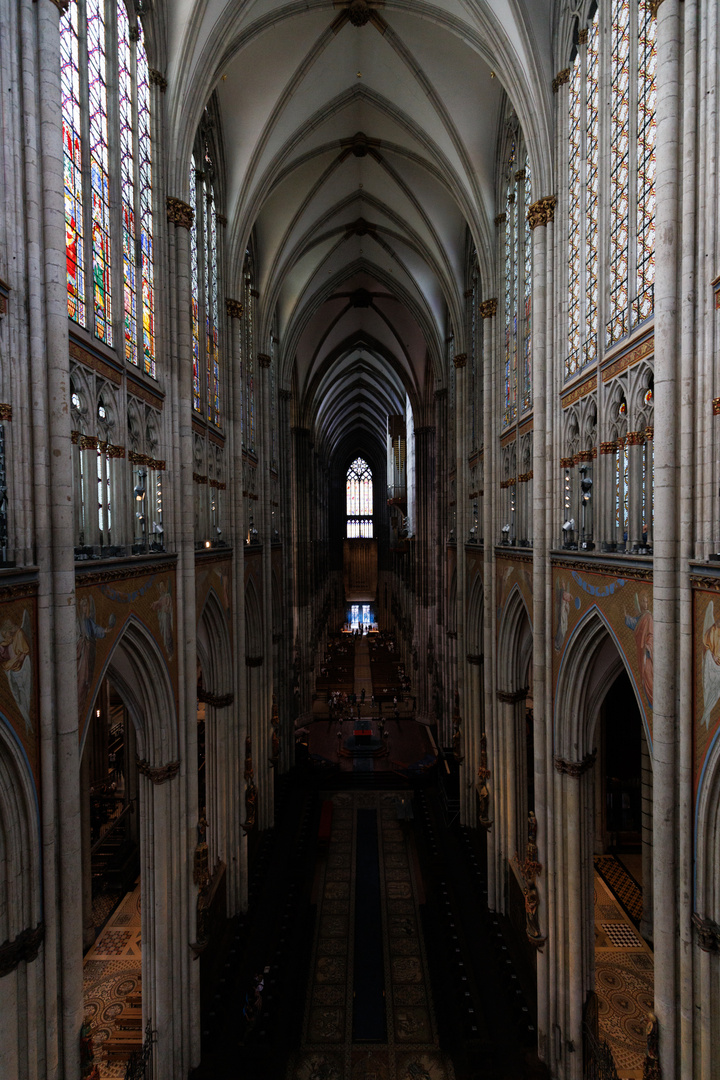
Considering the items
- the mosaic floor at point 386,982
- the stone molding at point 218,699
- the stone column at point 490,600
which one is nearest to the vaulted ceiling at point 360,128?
the stone column at point 490,600

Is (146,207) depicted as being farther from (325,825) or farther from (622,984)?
(325,825)

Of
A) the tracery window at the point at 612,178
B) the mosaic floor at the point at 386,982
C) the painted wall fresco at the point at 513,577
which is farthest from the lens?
the painted wall fresco at the point at 513,577

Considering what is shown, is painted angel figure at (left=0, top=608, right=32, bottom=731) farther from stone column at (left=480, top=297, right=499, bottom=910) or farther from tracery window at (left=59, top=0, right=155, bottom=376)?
stone column at (left=480, top=297, right=499, bottom=910)

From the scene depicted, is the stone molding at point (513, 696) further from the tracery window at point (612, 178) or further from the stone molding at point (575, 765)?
the tracery window at point (612, 178)

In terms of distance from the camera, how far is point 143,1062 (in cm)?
1024

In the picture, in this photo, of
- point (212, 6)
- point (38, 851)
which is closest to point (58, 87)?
point (212, 6)

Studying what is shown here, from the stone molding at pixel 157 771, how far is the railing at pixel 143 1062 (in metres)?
4.15

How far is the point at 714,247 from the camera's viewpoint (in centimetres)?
680

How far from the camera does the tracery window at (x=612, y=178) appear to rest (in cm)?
895

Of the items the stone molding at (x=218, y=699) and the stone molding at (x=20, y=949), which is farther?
the stone molding at (x=218, y=699)

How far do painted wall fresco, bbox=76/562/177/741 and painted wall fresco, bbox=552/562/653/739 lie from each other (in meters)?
7.42

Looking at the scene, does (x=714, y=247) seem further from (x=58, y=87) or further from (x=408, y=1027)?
(x=408, y=1027)

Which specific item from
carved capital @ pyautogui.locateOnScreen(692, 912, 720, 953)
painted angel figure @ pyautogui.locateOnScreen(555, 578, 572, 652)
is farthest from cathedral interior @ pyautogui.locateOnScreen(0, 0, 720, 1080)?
painted angel figure @ pyautogui.locateOnScreen(555, 578, 572, 652)

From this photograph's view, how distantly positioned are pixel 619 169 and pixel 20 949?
44.0ft
